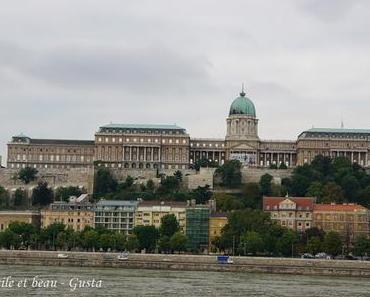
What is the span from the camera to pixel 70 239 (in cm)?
9756

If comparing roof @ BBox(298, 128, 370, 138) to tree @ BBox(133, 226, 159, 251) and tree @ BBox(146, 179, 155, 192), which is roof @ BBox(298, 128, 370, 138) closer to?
tree @ BBox(146, 179, 155, 192)

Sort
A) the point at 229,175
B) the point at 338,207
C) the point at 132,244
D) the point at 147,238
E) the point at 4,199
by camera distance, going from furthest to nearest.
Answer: the point at 229,175, the point at 4,199, the point at 338,207, the point at 147,238, the point at 132,244

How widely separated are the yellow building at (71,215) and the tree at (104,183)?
1543 centimetres

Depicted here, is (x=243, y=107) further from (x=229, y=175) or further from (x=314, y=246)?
(x=314, y=246)

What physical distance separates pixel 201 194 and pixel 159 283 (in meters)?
57.4

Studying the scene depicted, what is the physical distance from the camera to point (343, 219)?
351ft

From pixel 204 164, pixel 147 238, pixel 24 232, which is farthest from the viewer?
pixel 204 164

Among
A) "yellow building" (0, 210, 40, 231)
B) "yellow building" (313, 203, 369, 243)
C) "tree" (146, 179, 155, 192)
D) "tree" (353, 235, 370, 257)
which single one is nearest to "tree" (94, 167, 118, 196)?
"tree" (146, 179, 155, 192)

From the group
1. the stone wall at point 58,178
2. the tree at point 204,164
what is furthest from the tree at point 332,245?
the tree at point 204,164

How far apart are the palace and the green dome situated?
3.38m

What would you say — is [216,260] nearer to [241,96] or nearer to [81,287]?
[81,287]

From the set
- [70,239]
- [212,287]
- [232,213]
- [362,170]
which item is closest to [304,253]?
[232,213]

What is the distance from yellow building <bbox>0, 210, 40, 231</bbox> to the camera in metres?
114

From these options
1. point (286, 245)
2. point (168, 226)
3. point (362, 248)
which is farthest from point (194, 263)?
point (168, 226)
